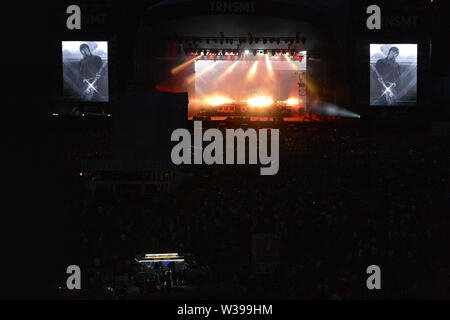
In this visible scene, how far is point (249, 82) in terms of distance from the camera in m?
46.7

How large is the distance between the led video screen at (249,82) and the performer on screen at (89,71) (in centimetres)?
1251

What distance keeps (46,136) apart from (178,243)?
16.3 meters

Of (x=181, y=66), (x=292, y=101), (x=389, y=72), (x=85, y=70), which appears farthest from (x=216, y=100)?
(x=389, y=72)

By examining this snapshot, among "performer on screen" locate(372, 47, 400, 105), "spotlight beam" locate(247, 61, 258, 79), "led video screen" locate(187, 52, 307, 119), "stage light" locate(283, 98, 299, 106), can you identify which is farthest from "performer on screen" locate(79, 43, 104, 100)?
"stage light" locate(283, 98, 299, 106)

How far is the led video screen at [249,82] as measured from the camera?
4606cm

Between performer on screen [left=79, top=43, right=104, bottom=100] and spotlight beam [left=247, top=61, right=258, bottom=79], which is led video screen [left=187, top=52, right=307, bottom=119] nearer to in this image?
spotlight beam [left=247, top=61, right=258, bottom=79]

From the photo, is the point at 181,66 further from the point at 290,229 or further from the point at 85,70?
the point at 290,229

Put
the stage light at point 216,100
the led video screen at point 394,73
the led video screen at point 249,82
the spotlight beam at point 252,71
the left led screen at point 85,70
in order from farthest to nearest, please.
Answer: the stage light at point 216,100
the spotlight beam at point 252,71
the led video screen at point 249,82
the left led screen at point 85,70
the led video screen at point 394,73

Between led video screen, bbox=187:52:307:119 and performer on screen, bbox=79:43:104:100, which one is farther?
led video screen, bbox=187:52:307:119

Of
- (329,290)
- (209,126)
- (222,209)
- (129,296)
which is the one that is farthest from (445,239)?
(209,126)

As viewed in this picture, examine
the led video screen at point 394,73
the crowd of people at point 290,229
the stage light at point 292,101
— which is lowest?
the crowd of people at point 290,229

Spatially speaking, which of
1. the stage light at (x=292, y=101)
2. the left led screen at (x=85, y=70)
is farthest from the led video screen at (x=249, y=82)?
the left led screen at (x=85, y=70)

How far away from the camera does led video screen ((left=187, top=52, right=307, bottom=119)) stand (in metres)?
46.1

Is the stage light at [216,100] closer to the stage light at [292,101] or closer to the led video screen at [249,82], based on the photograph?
the led video screen at [249,82]
